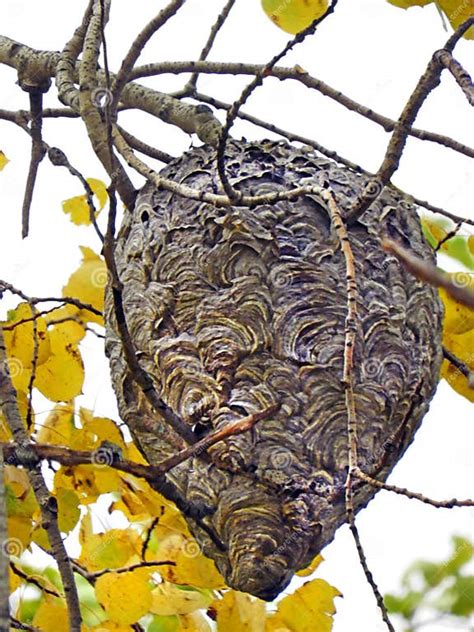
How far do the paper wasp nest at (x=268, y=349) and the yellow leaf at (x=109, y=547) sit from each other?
49cm

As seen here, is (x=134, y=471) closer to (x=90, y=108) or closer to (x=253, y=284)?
(x=253, y=284)

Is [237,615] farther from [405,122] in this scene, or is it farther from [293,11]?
[293,11]

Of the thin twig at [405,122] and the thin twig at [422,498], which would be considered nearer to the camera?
the thin twig at [422,498]

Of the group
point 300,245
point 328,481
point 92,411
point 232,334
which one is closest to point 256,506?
point 328,481

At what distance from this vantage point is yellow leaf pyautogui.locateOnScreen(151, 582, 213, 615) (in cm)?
265

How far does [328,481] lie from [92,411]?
0.89 metres

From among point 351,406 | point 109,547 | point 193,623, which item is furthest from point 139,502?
point 351,406

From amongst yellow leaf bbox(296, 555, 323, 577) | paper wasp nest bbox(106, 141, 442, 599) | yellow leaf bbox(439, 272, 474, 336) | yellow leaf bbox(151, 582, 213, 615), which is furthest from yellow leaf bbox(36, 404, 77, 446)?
yellow leaf bbox(439, 272, 474, 336)

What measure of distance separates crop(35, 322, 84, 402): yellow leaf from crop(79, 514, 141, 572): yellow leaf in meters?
0.36

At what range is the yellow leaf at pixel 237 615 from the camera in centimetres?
256

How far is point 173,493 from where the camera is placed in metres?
1.95

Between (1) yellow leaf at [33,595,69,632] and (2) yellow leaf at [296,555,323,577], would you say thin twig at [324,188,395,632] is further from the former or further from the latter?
(2) yellow leaf at [296,555,323,577]

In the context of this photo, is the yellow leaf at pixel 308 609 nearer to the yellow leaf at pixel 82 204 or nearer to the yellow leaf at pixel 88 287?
the yellow leaf at pixel 88 287

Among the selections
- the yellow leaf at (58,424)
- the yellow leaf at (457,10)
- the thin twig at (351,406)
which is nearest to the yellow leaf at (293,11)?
the yellow leaf at (457,10)
